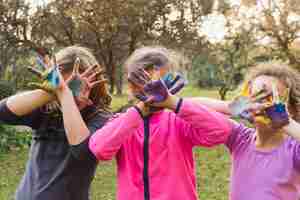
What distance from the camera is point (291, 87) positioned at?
7.00 feet

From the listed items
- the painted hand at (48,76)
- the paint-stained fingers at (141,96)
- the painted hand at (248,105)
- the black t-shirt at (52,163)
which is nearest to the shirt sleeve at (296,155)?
the painted hand at (248,105)

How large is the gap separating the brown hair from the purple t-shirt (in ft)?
1.85

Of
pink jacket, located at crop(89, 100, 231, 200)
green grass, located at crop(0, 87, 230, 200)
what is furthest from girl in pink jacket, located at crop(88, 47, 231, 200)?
green grass, located at crop(0, 87, 230, 200)

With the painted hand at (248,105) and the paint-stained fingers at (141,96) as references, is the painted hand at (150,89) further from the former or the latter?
the painted hand at (248,105)

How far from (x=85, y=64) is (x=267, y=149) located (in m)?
0.83

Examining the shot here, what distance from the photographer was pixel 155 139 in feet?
6.40

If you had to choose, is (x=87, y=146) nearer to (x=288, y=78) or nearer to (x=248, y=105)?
(x=248, y=105)

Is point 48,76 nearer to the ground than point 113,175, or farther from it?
farther from it

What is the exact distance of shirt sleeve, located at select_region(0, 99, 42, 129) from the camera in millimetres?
2051

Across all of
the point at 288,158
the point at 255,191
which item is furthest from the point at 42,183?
the point at 288,158

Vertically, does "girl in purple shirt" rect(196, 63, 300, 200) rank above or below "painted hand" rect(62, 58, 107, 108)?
below

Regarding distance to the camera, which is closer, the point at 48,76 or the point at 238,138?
the point at 48,76

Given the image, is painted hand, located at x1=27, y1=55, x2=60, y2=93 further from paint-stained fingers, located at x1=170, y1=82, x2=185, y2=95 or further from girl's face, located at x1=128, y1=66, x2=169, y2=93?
paint-stained fingers, located at x1=170, y1=82, x2=185, y2=95

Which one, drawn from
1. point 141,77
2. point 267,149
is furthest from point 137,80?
Answer: point 267,149
